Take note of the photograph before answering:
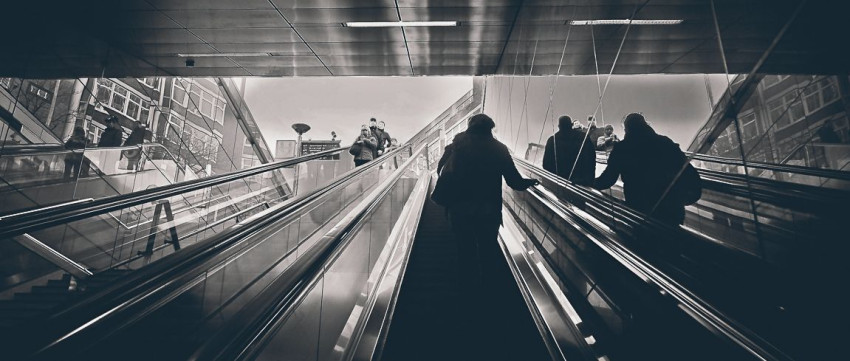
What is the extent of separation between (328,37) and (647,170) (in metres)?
5.98

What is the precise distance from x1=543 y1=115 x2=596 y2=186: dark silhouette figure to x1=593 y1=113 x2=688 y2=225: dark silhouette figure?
4.98 ft

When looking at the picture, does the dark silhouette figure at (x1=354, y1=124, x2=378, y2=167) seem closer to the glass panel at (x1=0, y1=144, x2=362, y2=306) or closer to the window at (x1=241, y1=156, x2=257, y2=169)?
the glass panel at (x1=0, y1=144, x2=362, y2=306)

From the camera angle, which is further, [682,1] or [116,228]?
[682,1]

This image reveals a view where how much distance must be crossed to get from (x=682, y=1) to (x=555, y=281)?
15.9 feet

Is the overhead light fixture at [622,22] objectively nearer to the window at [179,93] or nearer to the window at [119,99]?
the window at [119,99]

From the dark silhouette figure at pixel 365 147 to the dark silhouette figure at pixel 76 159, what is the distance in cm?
461

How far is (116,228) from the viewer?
4.95 metres

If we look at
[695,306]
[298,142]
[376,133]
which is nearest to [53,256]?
[695,306]

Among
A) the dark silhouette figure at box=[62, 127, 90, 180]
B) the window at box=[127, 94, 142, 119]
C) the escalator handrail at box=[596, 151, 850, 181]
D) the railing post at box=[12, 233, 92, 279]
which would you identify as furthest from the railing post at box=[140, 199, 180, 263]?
the escalator handrail at box=[596, 151, 850, 181]

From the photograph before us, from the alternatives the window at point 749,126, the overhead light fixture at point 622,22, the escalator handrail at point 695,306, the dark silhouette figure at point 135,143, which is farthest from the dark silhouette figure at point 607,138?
the dark silhouette figure at point 135,143

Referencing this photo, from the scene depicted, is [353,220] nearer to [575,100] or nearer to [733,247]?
[733,247]

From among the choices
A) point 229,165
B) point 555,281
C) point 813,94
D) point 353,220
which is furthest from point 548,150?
point 229,165

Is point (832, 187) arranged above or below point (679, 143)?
below

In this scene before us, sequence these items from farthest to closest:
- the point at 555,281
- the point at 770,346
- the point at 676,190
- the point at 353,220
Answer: the point at 555,281 < the point at 353,220 < the point at 676,190 < the point at 770,346
